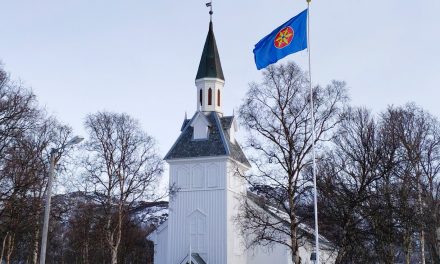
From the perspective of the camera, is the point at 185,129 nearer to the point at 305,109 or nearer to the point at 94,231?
the point at 94,231

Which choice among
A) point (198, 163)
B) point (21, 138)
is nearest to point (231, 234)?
point (198, 163)

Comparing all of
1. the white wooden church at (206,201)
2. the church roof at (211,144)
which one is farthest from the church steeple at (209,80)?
the church roof at (211,144)

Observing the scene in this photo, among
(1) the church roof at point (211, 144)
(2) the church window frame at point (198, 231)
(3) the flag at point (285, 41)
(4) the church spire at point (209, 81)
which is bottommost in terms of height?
(2) the church window frame at point (198, 231)

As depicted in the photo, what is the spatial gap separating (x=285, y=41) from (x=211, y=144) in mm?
28461

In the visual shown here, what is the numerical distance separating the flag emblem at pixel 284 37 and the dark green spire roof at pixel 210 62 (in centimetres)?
3117

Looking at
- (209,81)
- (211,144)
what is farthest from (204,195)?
(209,81)

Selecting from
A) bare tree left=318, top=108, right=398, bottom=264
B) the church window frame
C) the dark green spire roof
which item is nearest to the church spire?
the dark green spire roof

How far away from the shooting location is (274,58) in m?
21.8

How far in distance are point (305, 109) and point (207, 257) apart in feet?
64.5

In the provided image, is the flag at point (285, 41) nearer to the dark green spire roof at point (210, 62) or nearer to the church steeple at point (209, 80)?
the church steeple at point (209, 80)

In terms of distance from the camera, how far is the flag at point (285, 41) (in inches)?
835

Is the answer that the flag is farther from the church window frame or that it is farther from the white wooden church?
the church window frame

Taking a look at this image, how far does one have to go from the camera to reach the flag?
21.2 meters

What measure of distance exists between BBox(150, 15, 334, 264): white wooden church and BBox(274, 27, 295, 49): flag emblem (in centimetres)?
2574
